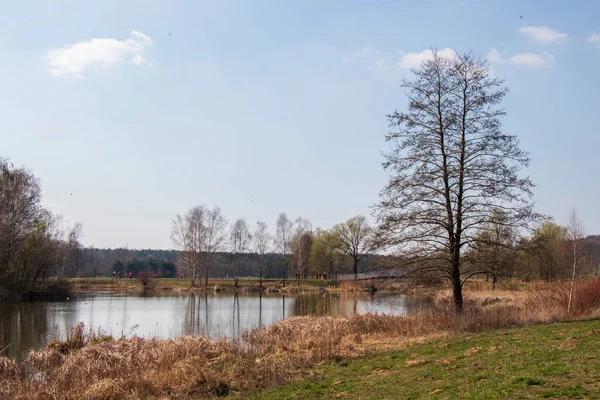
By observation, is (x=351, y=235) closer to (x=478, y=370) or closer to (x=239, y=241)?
(x=239, y=241)

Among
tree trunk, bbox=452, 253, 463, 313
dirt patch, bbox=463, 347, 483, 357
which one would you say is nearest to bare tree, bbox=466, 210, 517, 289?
tree trunk, bbox=452, 253, 463, 313

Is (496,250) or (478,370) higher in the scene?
(496,250)

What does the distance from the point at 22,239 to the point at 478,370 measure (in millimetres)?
45684

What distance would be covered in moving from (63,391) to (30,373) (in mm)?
3937

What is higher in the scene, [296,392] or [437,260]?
[437,260]

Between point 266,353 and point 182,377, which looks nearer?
point 182,377

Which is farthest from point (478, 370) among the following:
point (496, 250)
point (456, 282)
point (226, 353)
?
point (456, 282)

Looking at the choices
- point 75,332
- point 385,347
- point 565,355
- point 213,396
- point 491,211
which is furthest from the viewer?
point 491,211

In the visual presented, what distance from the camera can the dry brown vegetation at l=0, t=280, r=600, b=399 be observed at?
1089 centimetres

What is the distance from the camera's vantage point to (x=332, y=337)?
1709cm

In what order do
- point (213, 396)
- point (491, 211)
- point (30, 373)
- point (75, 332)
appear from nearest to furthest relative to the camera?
1. point (213, 396)
2. point (30, 373)
3. point (75, 332)
4. point (491, 211)

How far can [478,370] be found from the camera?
9367 millimetres

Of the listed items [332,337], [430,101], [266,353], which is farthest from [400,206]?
[266,353]

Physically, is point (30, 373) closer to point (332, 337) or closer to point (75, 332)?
point (75, 332)
